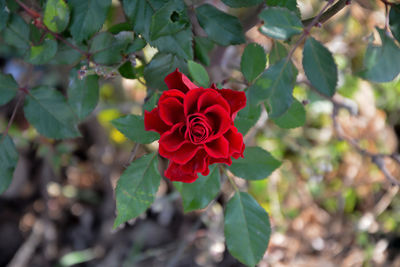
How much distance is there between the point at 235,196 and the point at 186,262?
1.28 meters

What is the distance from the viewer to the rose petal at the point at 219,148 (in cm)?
56

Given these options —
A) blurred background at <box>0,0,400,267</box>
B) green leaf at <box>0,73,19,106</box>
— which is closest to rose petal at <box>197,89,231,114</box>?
green leaf at <box>0,73,19,106</box>

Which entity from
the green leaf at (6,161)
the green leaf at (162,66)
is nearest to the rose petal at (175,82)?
the green leaf at (162,66)

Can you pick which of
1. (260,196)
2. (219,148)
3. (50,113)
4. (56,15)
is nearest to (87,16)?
(56,15)

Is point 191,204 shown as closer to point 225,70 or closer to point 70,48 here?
point 70,48

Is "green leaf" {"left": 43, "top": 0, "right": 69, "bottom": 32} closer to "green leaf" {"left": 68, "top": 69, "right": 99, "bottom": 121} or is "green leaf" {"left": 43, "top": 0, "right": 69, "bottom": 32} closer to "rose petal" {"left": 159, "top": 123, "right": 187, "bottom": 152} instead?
"green leaf" {"left": 68, "top": 69, "right": 99, "bottom": 121}

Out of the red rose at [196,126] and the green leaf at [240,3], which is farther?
the green leaf at [240,3]

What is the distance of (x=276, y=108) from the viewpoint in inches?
26.3

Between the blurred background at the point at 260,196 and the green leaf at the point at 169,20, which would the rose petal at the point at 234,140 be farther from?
the blurred background at the point at 260,196

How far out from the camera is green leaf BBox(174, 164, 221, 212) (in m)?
0.80

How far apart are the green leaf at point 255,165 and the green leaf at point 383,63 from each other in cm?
27

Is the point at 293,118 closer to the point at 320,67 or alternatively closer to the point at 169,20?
the point at 320,67

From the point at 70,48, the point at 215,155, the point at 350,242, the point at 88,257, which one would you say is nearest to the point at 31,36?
the point at 70,48

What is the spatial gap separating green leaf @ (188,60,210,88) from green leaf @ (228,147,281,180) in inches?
9.3
